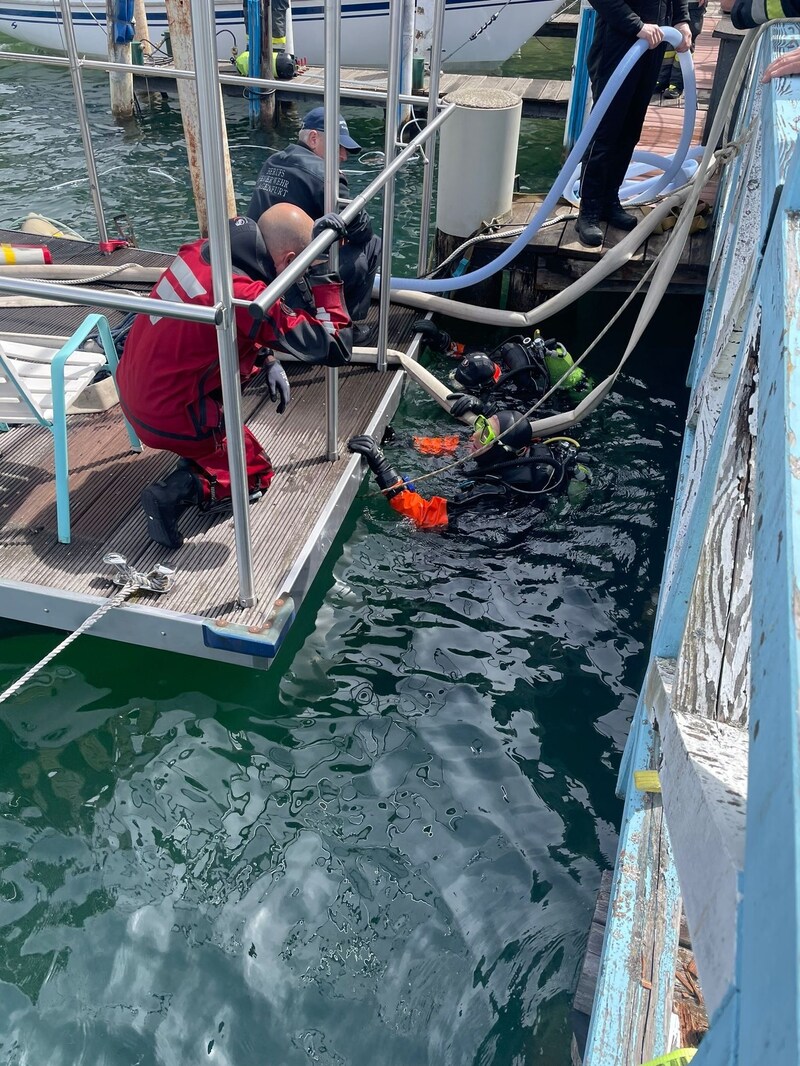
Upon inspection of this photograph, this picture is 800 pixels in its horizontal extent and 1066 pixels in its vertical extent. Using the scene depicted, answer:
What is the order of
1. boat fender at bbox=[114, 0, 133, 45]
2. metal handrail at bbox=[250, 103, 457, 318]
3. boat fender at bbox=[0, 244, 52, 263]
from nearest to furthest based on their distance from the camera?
metal handrail at bbox=[250, 103, 457, 318]
boat fender at bbox=[0, 244, 52, 263]
boat fender at bbox=[114, 0, 133, 45]

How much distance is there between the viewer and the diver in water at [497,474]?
4.56 meters

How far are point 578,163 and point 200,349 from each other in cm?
336

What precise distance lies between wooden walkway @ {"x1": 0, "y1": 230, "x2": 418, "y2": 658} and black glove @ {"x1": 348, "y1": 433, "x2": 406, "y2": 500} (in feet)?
0.31

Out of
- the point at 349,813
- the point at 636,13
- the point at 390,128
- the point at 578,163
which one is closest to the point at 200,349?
the point at 390,128

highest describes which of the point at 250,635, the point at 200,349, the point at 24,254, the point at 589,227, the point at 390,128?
the point at 390,128

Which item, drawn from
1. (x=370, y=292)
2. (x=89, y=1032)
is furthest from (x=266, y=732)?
(x=370, y=292)

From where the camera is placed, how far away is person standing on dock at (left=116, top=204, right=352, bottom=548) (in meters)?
3.50

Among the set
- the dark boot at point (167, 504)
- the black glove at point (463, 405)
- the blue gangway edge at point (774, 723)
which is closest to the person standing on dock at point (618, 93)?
the black glove at point (463, 405)

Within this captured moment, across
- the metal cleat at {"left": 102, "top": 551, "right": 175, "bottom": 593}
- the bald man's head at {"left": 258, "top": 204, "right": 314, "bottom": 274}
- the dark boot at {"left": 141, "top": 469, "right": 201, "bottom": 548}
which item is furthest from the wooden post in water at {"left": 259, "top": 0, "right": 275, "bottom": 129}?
the metal cleat at {"left": 102, "top": 551, "right": 175, "bottom": 593}

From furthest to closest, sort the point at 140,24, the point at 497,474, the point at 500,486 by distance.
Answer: the point at 140,24
the point at 500,486
the point at 497,474

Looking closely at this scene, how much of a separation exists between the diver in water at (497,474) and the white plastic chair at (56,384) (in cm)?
137

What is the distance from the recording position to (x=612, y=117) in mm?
5828

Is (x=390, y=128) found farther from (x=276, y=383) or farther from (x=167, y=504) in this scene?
(x=167, y=504)

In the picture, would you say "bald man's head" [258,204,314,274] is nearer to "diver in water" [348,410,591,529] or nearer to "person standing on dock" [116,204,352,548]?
"person standing on dock" [116,204,352,548]
